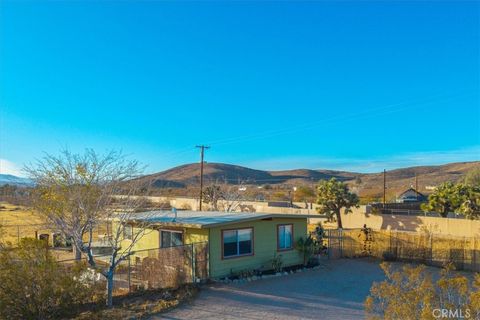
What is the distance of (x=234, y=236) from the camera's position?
16.2 metres

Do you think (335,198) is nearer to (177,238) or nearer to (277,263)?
(277,263)

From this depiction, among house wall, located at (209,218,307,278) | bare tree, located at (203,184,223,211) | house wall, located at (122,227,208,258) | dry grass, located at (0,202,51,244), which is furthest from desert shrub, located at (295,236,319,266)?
bare tree, located at (203,184,223,211)

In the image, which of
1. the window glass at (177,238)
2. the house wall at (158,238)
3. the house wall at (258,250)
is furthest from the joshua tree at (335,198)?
the window glass at (177,238)

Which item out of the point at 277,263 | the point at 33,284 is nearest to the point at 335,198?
the point at 277,263

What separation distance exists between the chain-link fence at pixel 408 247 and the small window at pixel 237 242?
17.2 ft

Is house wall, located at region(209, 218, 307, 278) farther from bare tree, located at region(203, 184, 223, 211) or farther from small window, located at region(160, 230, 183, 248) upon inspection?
Answer: bare tree, located at region(203, 184, 223, 211)

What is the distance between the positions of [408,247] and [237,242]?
28.2ft

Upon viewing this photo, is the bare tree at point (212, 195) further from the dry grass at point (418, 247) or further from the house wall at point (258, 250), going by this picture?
the house wall at point (258, 250)

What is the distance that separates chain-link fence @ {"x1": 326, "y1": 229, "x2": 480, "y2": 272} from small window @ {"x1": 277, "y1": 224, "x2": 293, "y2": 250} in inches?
115

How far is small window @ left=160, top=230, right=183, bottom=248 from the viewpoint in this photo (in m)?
16.9

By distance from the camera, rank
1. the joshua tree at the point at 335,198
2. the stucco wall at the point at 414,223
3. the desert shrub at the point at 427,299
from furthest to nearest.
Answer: the joshua tree at the point at 335,198 → the stucco wall at the point at 414,223 → the desert shrub at the point at 427,299

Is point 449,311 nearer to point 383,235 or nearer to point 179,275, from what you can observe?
point 179,275
